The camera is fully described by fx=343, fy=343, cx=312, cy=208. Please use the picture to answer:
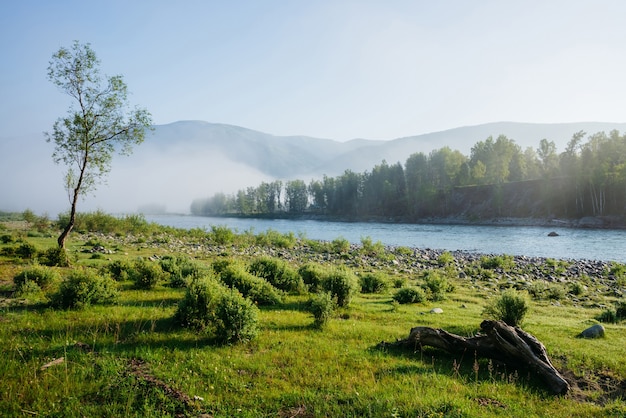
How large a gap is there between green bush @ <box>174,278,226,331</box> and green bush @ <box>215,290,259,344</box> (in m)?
0.55

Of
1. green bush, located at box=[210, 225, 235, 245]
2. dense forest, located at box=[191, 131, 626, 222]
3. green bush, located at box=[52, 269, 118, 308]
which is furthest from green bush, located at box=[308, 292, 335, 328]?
dense forest, located at box=[191, 131, 626, 222]

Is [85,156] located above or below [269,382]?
above

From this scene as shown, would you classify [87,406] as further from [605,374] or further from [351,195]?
[351,195]

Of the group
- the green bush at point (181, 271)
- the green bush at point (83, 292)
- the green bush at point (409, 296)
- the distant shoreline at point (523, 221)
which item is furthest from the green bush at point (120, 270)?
the distant shoreline at point (523, 221)

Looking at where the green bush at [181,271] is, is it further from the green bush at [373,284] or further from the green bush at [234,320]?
the green bush at [373,284]

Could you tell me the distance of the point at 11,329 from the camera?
8078mm

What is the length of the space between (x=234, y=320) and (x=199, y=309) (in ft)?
4.55

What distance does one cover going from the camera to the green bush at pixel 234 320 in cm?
818

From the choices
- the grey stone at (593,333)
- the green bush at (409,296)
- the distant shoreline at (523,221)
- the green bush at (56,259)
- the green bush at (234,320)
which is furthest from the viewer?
the distant shoreline at (523,221)

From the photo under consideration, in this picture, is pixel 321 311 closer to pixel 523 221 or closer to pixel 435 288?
pixel 435 288

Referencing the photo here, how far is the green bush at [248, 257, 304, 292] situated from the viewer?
A: 14.8m

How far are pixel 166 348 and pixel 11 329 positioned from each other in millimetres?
3897

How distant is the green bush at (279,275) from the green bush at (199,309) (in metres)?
5.44

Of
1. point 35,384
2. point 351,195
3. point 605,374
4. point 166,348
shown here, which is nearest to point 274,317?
point 166,348
